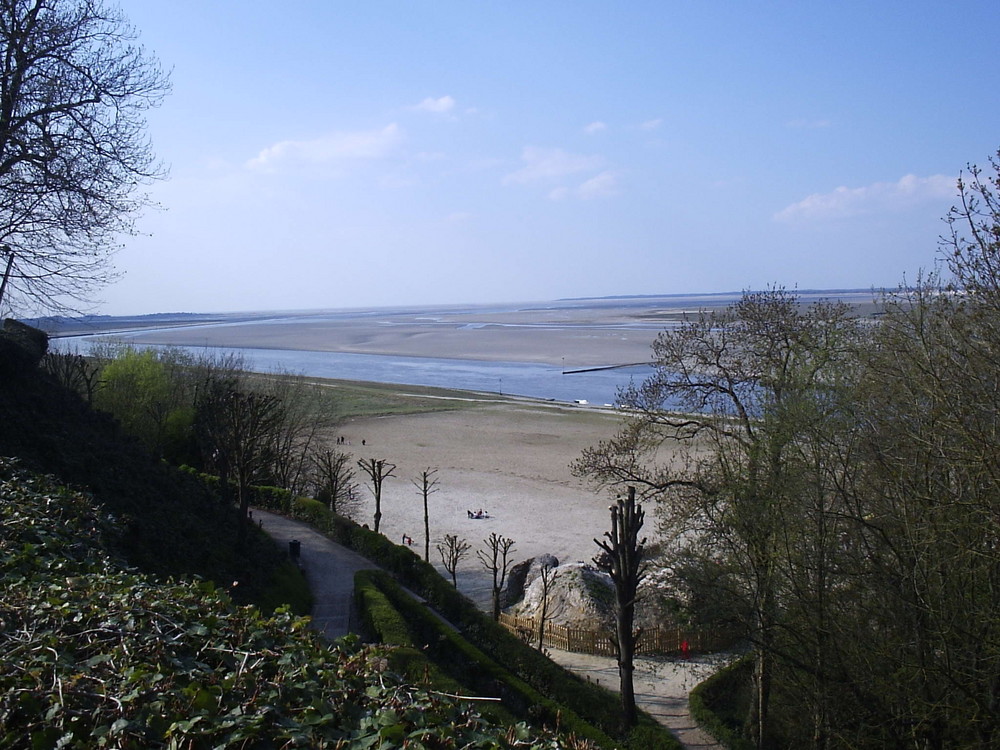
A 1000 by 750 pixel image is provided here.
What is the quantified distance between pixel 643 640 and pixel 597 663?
4.44 ft

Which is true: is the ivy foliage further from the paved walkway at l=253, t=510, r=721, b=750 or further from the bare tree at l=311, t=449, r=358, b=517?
the bare tree at l=311, t=449, r=358, b=517

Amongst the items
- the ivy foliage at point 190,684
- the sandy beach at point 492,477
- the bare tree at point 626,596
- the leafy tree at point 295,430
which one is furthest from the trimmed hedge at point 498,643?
the leafy tree at point 295,430

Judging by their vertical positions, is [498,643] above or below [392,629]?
below

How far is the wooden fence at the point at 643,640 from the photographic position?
17766mm

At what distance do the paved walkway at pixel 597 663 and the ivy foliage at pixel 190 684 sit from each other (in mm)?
8067

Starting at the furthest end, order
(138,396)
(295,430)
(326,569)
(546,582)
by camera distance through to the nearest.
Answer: (295,430) < (138,396) < (326,569) < (546,582)

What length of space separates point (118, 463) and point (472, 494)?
1831 centimetres

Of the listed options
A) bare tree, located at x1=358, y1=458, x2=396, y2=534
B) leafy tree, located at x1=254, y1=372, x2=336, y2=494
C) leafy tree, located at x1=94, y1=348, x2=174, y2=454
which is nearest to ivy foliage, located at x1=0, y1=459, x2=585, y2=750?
bare tree, located at x1=358, y1=458, x2=396, y2=534

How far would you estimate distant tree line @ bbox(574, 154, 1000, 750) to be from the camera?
802 centimetres

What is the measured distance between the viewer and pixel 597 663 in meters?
17.3

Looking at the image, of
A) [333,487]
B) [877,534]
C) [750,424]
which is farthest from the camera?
[333,487]

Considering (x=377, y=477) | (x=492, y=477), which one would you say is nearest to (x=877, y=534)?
(x=377, y=477)

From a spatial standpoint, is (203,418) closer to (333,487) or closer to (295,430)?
(333,487)

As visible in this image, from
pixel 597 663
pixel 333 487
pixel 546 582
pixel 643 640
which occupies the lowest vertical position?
pixel 597 663
